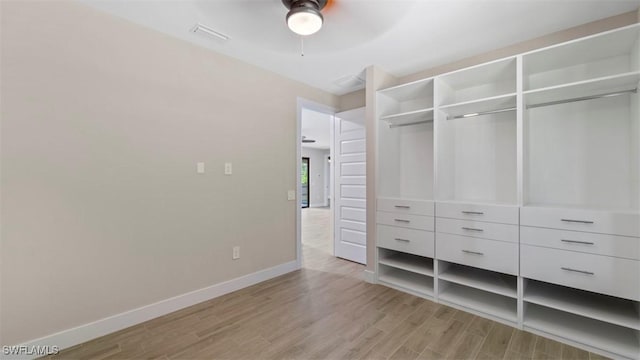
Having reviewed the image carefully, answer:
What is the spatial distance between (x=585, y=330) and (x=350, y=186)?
2.75 metres

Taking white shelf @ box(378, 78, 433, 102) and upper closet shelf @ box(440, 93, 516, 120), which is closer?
upper closet shelf @ box(440, 93, 516, 120)

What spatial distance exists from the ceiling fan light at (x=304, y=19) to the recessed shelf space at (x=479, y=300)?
8.52 ft

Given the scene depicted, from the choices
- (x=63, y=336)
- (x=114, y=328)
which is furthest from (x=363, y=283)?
(x=63, y=336)

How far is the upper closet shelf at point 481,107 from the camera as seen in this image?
7.65 feet

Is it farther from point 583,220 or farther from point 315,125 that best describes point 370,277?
point 315,125

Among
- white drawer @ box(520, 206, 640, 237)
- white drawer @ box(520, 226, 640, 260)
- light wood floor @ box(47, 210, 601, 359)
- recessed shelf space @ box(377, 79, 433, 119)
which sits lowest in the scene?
light wood floor @ box(47, 210, 601, 359)

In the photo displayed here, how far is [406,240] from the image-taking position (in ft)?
9.18

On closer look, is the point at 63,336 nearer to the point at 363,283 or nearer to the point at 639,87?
the point at 363,283

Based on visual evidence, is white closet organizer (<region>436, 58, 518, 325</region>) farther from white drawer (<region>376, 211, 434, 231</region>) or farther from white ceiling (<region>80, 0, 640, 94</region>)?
white ceiling (<region>80, 0, 640, 94</region>)

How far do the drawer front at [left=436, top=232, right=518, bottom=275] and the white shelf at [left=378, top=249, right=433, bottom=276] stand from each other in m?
0.32

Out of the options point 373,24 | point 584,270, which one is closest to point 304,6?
point 373,24

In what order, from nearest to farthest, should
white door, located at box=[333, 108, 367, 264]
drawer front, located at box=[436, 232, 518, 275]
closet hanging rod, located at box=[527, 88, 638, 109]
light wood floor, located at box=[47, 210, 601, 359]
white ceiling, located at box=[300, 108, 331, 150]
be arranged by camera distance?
light wood floor, located at box=[47, 210, 601, 359] → closet hanging rod, located at box=[527, 88, 638, 109] → drawer front, located at box=[436, 232, 518, 275] → white door, located at box=[333, 108, 367, 264] → white ceiling, located at box=[300, 108, 331, 150]

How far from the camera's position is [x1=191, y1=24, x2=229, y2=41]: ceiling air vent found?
2249 mm

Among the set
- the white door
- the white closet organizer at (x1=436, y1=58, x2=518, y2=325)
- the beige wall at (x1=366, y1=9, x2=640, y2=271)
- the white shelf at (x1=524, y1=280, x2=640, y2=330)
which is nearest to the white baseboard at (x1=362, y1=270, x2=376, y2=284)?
the beige wall at (x1=366, y1=9, x2=640, y2=271)
